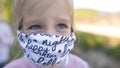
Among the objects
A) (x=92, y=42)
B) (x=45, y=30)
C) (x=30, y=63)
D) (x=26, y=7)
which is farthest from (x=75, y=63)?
(x=92, y=42)

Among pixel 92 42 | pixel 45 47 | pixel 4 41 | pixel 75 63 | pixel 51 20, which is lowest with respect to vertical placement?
pixel 92 42

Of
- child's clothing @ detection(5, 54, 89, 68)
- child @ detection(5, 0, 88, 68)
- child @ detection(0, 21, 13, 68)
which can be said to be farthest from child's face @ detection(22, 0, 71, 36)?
child @ detection(0, 21, 13, 68)

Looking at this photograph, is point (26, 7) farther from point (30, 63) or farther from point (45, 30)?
point (30, 63)

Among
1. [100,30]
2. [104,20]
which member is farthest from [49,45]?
[104,20]

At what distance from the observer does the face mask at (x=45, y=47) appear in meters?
2.48

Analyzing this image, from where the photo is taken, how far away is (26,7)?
251 centimetres

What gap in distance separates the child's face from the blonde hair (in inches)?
0.8

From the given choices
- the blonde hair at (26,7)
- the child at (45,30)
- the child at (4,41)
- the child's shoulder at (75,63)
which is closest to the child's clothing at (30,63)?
the child's shoulder at (75,63)

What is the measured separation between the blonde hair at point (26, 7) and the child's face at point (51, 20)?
0.8 inches

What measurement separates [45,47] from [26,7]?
0.27 metres

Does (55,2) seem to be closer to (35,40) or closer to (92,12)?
(35,40)

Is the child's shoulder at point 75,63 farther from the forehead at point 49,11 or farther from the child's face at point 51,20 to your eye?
the forehead at point 49,11

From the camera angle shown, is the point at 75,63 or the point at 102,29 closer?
the point at 75,63

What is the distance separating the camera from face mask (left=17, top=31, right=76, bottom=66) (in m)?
2.48
